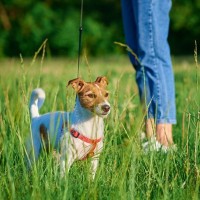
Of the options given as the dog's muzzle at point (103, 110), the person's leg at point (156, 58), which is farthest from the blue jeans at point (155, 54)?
the dog's muzzle at point (103, 110)

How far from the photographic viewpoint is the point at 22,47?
24625 mm

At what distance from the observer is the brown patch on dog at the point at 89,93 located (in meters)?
3.30

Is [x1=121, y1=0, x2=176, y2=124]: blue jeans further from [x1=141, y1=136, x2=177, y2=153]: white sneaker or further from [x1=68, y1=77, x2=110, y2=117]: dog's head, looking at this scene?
[x1=68, y1=77, x2=110, y2=117]: dog's head

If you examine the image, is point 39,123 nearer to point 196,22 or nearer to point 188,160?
point 188,160

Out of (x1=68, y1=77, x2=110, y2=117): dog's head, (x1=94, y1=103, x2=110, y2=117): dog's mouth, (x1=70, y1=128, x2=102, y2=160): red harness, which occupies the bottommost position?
(x1=70, y1=128, x2=102, y2=160): red harness

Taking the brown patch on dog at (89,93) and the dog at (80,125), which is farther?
the brown patch on dog at (89,93)

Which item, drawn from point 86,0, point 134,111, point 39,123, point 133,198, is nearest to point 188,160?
point 133,198

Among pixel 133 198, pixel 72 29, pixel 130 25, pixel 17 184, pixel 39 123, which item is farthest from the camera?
pixel 72 29

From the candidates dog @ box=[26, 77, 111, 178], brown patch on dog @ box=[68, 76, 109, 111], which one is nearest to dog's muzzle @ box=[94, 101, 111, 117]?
dog @ box=[26, 77, 111, 178]

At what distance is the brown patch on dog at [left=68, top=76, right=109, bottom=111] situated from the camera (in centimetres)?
330

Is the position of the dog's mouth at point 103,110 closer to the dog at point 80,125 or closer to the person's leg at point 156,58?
the dog at point 80,125

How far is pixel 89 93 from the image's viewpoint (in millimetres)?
3330

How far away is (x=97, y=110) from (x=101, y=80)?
341 mm

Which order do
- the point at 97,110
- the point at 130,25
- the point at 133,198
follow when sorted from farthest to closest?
the point at 130,25 → the point at 97,110 → the point at 133,198
